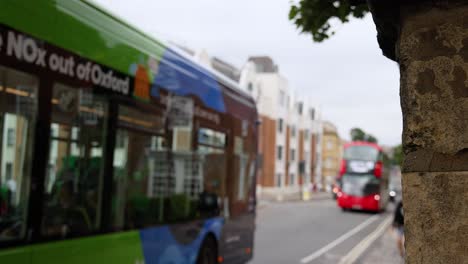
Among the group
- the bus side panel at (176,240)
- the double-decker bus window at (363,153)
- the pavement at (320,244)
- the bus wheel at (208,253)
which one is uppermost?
the double-decker bus window at (363,153)

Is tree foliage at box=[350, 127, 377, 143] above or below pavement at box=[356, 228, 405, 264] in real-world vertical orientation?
above

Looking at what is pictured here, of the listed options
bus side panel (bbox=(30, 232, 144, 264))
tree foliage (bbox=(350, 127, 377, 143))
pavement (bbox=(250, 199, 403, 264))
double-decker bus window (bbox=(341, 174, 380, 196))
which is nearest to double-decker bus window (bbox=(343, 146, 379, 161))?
double-decker bus window (bbox=(341, 174, 380, 196))

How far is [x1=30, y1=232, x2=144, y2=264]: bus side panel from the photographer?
4309 millimetres

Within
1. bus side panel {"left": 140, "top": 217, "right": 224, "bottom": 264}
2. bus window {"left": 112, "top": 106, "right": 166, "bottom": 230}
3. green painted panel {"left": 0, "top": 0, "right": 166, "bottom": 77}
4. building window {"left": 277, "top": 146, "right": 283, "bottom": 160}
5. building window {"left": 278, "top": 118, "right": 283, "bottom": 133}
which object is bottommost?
bus side panel {"left": 140, "top": 217, "right": 224, "bottom": 264}

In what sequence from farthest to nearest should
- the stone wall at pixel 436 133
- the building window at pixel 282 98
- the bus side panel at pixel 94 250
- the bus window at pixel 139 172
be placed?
the building window at pixel 282 98 < the bus window at pixel 139 172 < the bus side panel at pixel 94 250 < the stone wall at pixel 436 133

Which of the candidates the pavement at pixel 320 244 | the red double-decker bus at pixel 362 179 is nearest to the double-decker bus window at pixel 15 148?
the pavement at pixel 320 244

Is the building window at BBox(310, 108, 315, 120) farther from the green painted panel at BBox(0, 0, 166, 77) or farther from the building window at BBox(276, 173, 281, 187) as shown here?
the green painted panel at BBox(0, 0, 166, 77)

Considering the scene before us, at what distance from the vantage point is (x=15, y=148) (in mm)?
4051

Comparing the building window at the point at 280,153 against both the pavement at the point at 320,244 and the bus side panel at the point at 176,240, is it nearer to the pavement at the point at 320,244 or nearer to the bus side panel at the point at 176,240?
the pavement at the point at 320,244

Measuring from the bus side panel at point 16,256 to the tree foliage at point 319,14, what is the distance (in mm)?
2993

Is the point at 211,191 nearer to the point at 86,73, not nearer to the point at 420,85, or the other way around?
the point at 86,73

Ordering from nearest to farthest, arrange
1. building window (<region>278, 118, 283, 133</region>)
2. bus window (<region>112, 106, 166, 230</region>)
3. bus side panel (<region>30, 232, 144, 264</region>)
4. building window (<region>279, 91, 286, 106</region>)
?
bus side panel (<region>30, 232, 144, 264</region>) → bus window (<region>112, 106, 166, 230</region>) → building window (<region>278, 118, 283, 133</region>) → building window (<region>279, 91, 286, 106</region>)

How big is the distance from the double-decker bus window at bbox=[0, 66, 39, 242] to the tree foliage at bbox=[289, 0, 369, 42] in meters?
2.40

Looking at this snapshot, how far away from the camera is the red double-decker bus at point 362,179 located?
29.8 m
